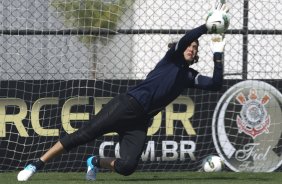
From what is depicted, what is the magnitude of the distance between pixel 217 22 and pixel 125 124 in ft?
5.04

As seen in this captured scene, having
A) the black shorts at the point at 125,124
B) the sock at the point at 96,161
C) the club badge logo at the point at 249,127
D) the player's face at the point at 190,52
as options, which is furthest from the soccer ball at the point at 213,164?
the player's face at the point at 190,52

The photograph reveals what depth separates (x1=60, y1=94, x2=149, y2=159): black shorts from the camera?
32.5 ft

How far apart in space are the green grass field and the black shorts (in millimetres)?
655

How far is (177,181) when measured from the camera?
1069cm

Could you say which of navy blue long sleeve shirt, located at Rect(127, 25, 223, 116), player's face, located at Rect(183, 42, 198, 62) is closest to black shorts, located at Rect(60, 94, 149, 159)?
navy blue long sleeve shirt, located at Rect(127, 25, 223, 116)

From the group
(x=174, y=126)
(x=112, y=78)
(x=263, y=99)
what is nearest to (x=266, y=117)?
(x=263, y=99)

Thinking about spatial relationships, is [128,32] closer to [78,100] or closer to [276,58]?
[78,100]

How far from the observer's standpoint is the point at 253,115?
12922 millimetres

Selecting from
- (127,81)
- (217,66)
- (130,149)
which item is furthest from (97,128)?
(127,81)

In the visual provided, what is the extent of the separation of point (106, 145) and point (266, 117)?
237cm

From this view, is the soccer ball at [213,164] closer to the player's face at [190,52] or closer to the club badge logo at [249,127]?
the club badge logo at [249,127]

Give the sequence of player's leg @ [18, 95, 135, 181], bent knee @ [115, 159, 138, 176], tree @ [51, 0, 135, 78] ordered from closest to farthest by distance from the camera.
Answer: bent knee @ [115, 159, 138, 176] < player's leg @ [18, 95, 135, 181] < tree @ [51, 0, 135, 78]

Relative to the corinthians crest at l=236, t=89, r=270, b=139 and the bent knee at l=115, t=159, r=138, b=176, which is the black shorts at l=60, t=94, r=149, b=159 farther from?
the corinthians crest at l=236, t=89, r=270, b=139

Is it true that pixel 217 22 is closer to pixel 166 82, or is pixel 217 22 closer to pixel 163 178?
pixel 166 82
